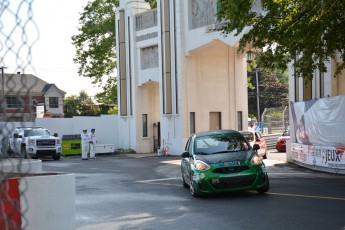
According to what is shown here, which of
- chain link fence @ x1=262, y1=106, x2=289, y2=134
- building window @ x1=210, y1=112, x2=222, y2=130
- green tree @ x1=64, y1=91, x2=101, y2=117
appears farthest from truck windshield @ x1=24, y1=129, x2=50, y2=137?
green tree @ x1=64, y1=91, x2=101, y2=117

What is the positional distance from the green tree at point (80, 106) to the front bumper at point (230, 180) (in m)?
69.6

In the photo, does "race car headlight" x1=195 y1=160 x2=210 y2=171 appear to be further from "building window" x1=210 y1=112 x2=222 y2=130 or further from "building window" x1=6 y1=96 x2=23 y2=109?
"building window" x1=210 y1=112 x2=222 y2=130

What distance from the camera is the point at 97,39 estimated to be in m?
42.9

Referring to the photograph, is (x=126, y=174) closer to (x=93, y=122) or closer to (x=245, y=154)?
(x=245, y=154)

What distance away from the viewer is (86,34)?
4269cm

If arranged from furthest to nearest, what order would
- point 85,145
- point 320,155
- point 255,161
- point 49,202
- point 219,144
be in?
point 85,145, point 320,155, point 219,144, point 255,161, point 49,202

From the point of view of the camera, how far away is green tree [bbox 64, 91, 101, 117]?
81.5 m

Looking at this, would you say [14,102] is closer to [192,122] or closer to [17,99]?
[17,99]

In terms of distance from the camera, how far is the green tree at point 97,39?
4231cm

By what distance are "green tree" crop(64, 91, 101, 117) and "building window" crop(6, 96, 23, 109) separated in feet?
256

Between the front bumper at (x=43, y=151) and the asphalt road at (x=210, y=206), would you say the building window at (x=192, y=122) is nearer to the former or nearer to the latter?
the front bumper at (x=43, y=151)

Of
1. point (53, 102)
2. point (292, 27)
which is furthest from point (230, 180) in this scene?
point (53, 102)

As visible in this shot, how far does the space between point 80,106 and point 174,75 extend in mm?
57764

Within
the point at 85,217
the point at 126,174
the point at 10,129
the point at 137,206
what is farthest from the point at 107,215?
the point at 126,174
